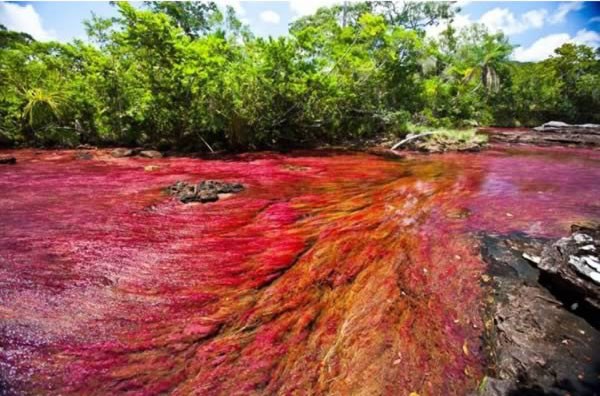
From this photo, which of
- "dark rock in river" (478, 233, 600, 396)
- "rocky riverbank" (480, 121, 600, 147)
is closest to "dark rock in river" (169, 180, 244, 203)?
"dark rock in river" (478, 233, 600, 396)

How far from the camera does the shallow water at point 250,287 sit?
2193 mm

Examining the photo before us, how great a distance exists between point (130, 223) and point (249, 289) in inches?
105

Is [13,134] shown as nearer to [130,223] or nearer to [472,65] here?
[130,223]

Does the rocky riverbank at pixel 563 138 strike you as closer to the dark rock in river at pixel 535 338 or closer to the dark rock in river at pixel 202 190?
the dark rock in river at pixel 202 190

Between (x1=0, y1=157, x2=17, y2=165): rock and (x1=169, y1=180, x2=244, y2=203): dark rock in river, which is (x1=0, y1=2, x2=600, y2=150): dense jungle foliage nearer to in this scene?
(x1=0, y1=157, x2=17, y2=165): rock

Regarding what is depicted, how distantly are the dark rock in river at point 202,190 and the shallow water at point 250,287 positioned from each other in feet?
0.88

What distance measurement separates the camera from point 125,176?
26.8ft

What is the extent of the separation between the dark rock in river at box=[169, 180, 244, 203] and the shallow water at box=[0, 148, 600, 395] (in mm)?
269

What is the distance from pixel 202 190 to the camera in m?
6.41

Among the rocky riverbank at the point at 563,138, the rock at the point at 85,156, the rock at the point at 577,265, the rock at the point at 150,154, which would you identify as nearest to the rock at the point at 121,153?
the rock at the point at 150,154

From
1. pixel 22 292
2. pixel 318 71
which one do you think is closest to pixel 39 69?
pixel 318 71

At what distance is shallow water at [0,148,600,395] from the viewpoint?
2.19m

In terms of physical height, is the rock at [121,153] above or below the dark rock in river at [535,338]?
above

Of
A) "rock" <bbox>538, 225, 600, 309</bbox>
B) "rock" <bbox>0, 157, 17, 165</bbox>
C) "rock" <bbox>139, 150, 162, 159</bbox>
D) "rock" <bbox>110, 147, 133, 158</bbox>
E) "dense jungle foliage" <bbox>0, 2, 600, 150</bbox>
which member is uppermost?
"dense jungle foliage" <bbox>0, 2, 600, 150</bbox>
